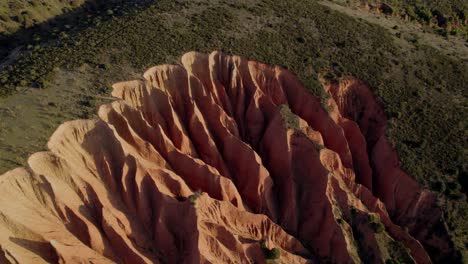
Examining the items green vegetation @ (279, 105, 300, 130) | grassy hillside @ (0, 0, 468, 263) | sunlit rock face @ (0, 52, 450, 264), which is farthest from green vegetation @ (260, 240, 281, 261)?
grassy hillside @ (0, 0, 468, 263)

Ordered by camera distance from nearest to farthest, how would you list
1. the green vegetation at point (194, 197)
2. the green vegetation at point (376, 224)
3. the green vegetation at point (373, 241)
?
the green vegetation at point (194, 197), the green vegetation at point (373, 241), the green vegetation at point (376, 224)

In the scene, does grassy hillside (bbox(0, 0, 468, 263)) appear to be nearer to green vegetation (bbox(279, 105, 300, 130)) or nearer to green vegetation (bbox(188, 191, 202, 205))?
green vegetation (bbox(279, 105, 300, 130))

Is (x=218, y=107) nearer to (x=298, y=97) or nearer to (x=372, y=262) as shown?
(x=298, y=97)

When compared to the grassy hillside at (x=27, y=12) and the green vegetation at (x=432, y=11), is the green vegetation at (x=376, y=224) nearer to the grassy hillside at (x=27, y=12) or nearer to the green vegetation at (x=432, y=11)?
the green vegetation at (x=432, y=11)

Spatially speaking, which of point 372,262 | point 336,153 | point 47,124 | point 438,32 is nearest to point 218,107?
point 336,153

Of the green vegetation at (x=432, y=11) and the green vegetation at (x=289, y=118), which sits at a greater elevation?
the green vegetation at (x=432, y=11)

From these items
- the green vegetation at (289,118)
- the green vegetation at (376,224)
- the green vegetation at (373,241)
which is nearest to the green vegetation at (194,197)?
the green vegetation at (289,118)
